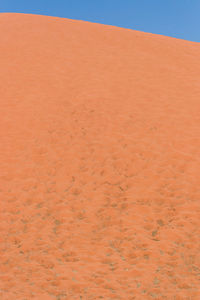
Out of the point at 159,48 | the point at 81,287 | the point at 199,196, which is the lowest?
the point at 81,287

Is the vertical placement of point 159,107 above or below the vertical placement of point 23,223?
above

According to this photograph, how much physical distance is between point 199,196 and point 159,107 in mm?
5163

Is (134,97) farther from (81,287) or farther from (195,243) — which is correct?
(81,287)

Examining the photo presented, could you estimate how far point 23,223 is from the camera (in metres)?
5.82

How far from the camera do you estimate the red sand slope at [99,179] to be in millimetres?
4422

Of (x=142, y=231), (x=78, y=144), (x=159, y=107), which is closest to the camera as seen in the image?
(x=142, y=231)

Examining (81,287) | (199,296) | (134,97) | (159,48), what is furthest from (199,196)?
(159,48)

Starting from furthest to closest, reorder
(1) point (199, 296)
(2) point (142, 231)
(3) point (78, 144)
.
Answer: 1. (3) point (78, 144)
2. (2) point (142, 231)
3. (1) point (199, 296)

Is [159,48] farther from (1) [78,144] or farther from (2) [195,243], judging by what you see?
(2) [195,243]

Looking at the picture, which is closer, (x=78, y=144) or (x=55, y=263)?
(x=55, y=263)

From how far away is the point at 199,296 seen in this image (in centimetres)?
391

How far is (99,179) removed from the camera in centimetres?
713

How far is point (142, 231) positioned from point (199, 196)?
1.67m

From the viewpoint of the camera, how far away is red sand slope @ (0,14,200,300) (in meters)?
4.42
